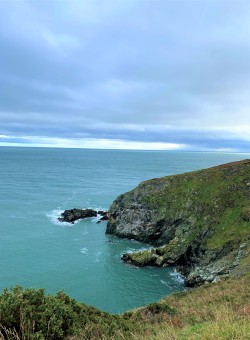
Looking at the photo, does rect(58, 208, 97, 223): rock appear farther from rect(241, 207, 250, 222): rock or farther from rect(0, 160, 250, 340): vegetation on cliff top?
rect(241, 207, 250, 222): rock

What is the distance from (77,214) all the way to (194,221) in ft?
110

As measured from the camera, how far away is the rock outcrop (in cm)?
7651

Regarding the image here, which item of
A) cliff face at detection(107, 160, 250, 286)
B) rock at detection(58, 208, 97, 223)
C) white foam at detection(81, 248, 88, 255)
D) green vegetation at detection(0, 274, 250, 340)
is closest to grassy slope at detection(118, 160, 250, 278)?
cliff face at detection(107, 160, 250, 286)

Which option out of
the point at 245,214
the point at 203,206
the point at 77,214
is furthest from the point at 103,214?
the point at 245,214

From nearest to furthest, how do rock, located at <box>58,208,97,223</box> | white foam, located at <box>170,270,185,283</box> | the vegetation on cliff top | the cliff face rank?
the vegetation on cliff top, white foam, located at <box>170,270,185,283</box>, the cliff face, rock, located at <box>58,208,97,223</box>

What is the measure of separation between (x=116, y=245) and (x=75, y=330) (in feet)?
165

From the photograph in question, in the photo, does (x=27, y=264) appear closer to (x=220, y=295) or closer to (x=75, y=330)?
(x=220, y=295)

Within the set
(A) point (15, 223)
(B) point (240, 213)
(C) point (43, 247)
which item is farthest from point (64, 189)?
(B) point (240, 213)

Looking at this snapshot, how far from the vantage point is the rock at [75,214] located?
7650 centimetres

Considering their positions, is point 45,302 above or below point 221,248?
above

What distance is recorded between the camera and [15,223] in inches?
2835

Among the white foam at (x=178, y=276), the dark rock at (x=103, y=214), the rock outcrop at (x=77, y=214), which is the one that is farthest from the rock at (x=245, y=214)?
the rock outcrop at (x=77, y=214)

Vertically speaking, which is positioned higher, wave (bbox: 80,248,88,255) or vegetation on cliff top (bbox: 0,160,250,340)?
vegetation on cliff top (bbox: 0,160,250,340)

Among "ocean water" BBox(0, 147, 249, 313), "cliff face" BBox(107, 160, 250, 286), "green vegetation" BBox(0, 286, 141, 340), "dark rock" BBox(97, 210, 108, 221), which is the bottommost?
"ocean water" BBox(0, 147, 249, 313)
